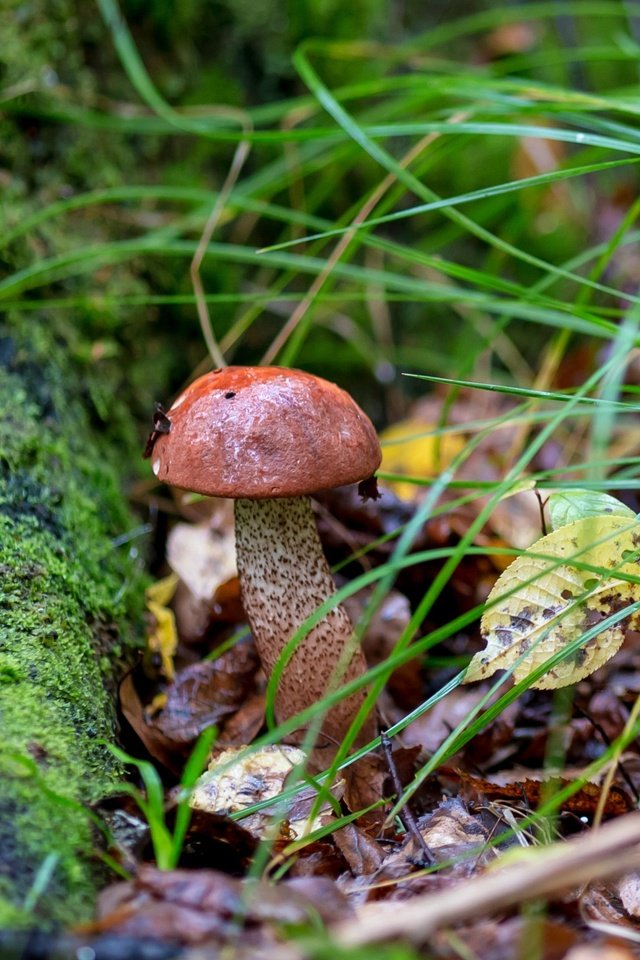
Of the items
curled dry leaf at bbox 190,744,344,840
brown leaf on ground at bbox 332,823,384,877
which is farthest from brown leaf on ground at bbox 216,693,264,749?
brown leaf on ground at bbox 332,823,384,877

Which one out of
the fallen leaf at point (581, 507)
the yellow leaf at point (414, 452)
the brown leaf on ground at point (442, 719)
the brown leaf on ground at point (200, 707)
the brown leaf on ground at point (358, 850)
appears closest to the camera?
the brown leaf on ground at point (358, 850)

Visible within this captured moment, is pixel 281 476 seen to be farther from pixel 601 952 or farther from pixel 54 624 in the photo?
pixel 601 952

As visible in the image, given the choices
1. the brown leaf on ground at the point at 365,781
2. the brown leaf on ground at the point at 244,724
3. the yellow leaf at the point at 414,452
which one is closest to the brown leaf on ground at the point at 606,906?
the brown leaf on ground at the point at 365,781

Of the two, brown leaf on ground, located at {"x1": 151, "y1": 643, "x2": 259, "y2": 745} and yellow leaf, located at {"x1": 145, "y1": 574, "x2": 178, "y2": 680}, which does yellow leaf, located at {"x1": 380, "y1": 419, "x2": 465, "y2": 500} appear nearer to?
yellow leaf, located at {"x1": 145, "y1": 574, "x2": 178, "y2": 680}

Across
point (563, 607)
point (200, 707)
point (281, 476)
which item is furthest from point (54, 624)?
point (563, 607)

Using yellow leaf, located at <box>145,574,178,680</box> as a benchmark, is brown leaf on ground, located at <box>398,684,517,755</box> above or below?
below

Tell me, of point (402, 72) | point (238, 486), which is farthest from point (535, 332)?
point (238, 486)

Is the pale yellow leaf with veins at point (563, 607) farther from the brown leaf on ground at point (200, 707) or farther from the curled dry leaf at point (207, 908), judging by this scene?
the brown leaf on ground at point (200, 707)
